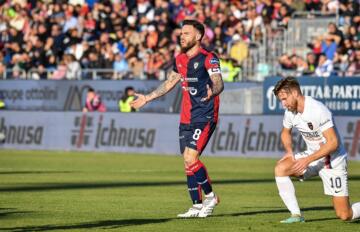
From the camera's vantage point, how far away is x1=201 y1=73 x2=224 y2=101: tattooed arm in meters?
14.3

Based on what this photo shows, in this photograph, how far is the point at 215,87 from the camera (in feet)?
47.4

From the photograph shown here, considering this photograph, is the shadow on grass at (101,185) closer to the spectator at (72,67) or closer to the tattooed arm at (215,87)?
the tattooed arm at (215,87)

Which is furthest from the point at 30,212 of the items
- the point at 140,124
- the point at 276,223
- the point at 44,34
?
the point at 44,34

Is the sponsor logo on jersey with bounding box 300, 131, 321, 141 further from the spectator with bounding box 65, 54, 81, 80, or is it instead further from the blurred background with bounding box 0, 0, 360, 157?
the spectator with bounding box 65, 54, 81, 80

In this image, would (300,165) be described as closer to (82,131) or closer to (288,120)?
(288,120)

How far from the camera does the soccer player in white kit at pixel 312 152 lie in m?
13.1

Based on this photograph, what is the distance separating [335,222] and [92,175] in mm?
10735

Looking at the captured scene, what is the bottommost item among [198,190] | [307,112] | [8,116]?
[8,116]

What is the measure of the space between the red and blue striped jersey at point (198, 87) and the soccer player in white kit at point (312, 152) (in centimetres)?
163

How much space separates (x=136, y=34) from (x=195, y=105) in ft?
79.5

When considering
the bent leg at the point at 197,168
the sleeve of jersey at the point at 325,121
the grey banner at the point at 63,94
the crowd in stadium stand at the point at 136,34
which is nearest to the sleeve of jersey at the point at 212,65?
the bent leg at the point at 197,168

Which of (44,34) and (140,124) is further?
(44,34)

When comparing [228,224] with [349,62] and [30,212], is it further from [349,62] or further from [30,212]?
[349,62]

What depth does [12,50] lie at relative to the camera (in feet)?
139
